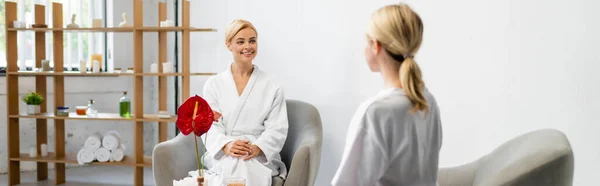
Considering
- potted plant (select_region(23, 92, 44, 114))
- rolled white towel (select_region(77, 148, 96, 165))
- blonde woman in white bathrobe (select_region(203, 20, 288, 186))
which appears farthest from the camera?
potted plant (select_region(23, 92, 44, 114))

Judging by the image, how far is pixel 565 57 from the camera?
105 inches

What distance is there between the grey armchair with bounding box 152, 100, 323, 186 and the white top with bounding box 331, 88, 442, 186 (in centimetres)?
139

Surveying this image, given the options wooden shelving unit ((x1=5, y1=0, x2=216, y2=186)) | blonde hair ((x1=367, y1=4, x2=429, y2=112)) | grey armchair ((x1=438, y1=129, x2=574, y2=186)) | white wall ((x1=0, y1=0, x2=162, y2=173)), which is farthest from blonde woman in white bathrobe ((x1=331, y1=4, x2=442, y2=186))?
white wall ((x1=0, y1=0, x2=162, y2=173))

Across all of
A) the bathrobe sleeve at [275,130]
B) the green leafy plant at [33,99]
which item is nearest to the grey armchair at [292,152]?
the bathrobe sleeve at [275,130]

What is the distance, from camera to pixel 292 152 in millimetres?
3504

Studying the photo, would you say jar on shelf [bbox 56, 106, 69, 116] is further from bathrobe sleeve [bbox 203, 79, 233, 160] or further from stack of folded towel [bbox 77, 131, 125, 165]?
bathrobe sleeve [bbox 203, 79, 233, 160]

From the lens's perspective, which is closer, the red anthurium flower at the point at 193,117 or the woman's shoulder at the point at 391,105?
the woman's shoulder at the point at 391,105

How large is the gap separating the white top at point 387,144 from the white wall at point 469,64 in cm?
124

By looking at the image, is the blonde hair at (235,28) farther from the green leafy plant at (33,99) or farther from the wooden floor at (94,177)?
the green leafy plant at (33,99)

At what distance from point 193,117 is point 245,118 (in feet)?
4.12

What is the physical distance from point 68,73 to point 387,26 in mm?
3358

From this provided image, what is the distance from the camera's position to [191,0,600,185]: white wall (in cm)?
264

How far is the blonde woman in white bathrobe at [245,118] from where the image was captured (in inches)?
125

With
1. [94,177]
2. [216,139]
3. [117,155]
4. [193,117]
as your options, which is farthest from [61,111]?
[193,117]
